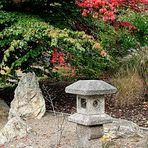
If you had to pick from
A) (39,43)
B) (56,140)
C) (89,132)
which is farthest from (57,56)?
(89,132)

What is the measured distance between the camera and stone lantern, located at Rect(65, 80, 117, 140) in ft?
19.7

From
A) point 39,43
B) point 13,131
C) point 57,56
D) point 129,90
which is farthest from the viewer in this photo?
point 129,90

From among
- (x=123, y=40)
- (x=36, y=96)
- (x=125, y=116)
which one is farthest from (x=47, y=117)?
(x=123, y=40)

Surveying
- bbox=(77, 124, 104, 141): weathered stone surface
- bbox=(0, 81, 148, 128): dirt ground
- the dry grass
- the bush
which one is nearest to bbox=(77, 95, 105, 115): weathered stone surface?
bbox=(77, 124, 104, 141): weathered stone surface

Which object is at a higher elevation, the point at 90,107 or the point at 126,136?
the point at 90,107

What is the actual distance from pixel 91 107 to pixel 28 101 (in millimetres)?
2393

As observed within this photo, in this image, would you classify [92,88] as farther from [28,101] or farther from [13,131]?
[28,101]

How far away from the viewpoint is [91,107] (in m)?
6.20

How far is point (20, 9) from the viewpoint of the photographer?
9.38 metres

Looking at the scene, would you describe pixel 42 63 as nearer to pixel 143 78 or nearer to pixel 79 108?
pixel 143 78

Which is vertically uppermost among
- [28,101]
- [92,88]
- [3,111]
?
[92,88]

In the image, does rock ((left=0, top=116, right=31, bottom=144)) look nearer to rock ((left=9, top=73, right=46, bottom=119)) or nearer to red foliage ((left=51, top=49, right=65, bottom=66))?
rock ((left=9, top=73, right=46, bottom=119))

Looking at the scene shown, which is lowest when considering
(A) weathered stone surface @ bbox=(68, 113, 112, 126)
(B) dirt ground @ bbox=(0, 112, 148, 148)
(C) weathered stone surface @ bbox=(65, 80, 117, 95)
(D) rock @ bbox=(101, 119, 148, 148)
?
(B) dirt ground @ bbox=(0, 112, 148, 148)

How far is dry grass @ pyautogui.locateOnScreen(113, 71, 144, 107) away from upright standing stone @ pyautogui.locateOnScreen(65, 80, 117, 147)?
2516 millimetres
